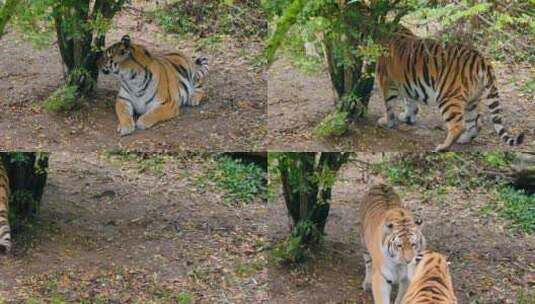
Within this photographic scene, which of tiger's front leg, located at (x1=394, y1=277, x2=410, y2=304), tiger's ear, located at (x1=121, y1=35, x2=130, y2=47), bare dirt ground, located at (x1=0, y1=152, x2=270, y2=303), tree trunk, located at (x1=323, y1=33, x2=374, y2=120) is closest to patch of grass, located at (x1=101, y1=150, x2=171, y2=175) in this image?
bare dirt ground, located at (x1=0, y1=152, x2=270, y2=303)

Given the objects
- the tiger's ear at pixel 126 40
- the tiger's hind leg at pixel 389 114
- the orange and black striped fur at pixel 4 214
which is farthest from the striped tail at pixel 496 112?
the orange and black striped fur at pixel 4 214

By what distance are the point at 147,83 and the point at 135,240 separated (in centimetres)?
94

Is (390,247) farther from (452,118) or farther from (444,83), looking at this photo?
(444,83)

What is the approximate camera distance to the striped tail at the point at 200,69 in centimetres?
629

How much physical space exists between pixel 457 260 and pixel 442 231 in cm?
31

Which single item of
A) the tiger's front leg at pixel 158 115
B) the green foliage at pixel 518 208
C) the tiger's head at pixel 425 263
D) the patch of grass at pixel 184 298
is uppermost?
the tiger's front leg at pixel 158 115

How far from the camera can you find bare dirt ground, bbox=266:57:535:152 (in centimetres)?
562

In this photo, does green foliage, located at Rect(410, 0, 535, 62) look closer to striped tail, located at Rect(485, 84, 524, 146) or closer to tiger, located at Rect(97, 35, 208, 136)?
striped tail, located at Rect(485, 84, 524, 146)

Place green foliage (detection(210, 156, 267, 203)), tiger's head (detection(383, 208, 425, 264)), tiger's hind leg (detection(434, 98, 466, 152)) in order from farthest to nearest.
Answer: green foliage (detection(210, 156, 267, 203)) < tiger's hind leg (detection(434, 98, 466, 152)) < tiger's head (detection(383, 208, 425, 264))

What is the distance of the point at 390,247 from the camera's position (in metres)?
5.14

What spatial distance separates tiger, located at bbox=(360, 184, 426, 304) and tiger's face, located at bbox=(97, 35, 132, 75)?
Answer: 69.0 inches

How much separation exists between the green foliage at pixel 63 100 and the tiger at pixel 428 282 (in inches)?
86.0

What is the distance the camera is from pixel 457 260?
600 cm

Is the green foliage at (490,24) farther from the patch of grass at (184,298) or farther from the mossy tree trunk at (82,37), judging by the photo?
the patch of grass at (184,298)
